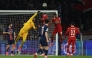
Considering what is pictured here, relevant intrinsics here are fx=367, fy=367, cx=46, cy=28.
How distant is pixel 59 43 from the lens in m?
21.9

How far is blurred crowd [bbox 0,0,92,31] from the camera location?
28.4m

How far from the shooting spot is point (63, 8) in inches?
1162

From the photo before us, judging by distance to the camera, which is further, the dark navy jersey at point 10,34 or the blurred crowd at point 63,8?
the blurred crowd at point 63,8

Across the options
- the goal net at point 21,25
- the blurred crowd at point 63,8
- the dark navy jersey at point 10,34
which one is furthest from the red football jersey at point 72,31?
the blurred crowd at point 63,8

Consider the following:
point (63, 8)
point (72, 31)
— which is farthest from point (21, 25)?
point (63, 8)

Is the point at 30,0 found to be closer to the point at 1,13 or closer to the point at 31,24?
the point at 1,13

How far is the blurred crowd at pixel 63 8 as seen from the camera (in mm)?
28375

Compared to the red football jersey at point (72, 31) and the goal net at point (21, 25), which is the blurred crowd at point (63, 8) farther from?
the red football jersey at point (72, 31)

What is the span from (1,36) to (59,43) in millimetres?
3572

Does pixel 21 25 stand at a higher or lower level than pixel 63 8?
lower

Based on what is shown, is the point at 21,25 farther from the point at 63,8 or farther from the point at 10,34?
the point at 63,8

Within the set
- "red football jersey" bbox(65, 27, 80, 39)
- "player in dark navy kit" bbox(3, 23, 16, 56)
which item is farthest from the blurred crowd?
"red football jersey" bbox(65, 27, 80, 39)

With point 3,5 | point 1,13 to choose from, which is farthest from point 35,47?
point 3,5

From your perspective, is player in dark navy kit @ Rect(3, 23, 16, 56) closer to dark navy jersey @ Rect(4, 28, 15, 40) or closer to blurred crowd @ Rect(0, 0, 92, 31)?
dark navy jersey @ Rect(4, 28, 15, 40)
